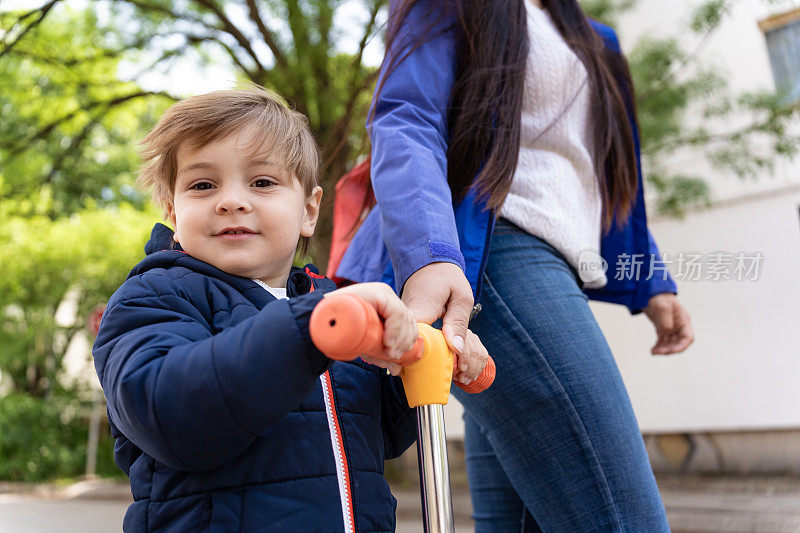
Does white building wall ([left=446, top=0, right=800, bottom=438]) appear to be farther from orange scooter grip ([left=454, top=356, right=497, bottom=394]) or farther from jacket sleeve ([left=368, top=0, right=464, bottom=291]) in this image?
orange scooter grip ([left=454, top=356, right=497, bottom=394])

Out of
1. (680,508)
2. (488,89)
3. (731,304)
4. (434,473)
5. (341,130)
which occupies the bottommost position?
(680,508)

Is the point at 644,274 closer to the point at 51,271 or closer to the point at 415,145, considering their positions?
the point at 415,145

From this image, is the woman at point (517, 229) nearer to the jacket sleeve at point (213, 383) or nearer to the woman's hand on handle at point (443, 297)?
the woman's hand on handle at point (443, 297)

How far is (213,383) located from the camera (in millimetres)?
833

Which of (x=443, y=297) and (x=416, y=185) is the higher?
(x=416, y=185)

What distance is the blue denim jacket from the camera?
3.84ft

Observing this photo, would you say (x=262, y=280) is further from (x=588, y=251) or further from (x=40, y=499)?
(x=40, y=499)

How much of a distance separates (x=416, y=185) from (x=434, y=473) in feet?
1.59

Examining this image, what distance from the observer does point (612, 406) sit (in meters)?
1.25

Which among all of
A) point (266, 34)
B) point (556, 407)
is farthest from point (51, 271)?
point (556, 407)

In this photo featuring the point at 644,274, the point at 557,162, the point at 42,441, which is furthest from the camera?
the point at 42,441

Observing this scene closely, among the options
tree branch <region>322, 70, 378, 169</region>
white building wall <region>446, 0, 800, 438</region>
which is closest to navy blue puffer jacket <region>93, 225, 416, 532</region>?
tree branch <region>322, 70, 378, 169</region>

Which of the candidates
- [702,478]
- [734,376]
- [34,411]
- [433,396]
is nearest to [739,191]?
[734,376]

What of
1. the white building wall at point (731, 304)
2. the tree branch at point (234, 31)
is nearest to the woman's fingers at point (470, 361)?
the tree branch at point (234, 31)
